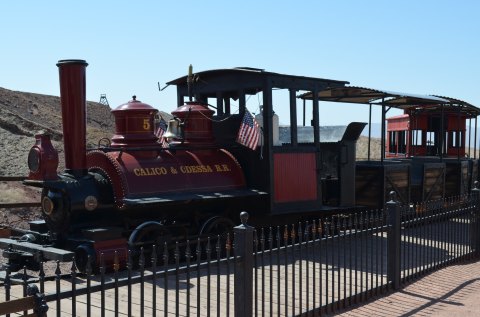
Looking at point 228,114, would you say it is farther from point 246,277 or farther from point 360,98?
point 246,277

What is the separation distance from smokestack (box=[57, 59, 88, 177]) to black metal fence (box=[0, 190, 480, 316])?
67.0 inches

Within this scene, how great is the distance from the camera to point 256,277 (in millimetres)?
4914

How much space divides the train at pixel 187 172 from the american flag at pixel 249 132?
0.6 inches

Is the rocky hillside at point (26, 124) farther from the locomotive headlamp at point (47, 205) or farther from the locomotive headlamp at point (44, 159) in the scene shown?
the locomotive headlamp at point (47, 205)

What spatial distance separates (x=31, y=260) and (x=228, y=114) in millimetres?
4038

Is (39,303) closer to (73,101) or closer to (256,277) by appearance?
(256,277)

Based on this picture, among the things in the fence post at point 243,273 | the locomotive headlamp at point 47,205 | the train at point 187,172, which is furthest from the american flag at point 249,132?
the fence post at point 243,273

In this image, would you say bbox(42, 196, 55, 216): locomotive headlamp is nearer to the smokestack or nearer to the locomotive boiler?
the locomotive boiler

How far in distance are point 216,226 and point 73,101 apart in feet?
9.20

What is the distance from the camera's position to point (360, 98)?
42.9 feet

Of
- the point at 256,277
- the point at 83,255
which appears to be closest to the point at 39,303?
the point at 256,277

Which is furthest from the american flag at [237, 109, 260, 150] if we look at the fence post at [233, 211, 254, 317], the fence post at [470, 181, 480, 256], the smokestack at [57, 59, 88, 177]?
the fence post at [233, 211, 254, 317]

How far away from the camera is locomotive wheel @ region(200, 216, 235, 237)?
333 inches

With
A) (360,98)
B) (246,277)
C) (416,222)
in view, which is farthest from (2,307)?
(360,98)
